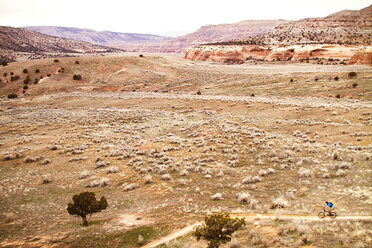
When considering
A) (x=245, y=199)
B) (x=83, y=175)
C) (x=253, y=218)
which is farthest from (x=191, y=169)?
(x=83, y=175)

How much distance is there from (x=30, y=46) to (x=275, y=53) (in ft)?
416

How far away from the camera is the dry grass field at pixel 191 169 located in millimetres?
8516

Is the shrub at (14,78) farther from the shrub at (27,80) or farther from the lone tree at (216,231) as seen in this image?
the lone tree at (216,231)

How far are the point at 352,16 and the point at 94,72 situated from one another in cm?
12951

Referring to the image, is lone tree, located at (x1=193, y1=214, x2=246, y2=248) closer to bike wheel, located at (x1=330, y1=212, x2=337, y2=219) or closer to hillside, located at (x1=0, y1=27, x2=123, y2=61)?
bike wheel, located at (x1=330, y1=212, x2=337, y2=219)

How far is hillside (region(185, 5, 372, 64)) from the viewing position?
72.1 meters

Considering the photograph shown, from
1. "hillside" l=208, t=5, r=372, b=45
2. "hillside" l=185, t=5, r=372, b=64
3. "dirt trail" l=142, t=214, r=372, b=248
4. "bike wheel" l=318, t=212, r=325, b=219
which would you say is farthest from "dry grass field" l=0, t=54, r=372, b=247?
"hillside" l=208, t=5, r=372, b=45

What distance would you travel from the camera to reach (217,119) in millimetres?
26922

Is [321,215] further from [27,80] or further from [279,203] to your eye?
[27,80]

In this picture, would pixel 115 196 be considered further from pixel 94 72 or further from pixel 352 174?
pixel 94 72

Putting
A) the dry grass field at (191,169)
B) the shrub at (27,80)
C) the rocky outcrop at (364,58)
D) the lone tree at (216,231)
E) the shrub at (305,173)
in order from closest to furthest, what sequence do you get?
the lone tree at (216,231) < the dry grass field at (191,169) < the shrub at (305,173) < the rocky outcrop at (364,58) < the shrub at (27,80)

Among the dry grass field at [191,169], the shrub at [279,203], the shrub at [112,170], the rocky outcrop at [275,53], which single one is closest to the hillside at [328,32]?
the rocky outcrop at [275,53]

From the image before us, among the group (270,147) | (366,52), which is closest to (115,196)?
(270,147)

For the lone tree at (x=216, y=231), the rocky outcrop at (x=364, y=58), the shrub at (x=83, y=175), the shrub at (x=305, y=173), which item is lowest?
the shrub at (x=83, y=175)
